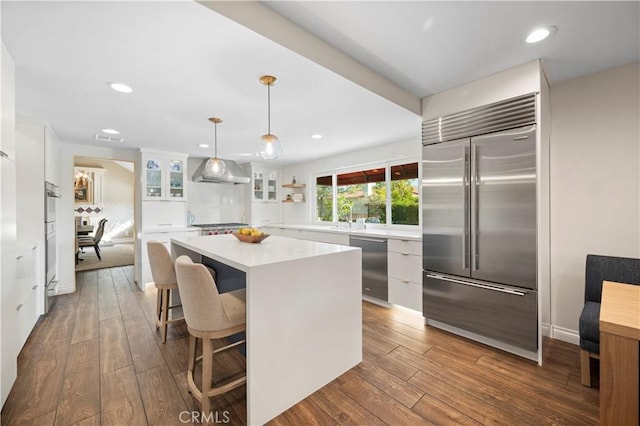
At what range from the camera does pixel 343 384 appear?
78.1 inches

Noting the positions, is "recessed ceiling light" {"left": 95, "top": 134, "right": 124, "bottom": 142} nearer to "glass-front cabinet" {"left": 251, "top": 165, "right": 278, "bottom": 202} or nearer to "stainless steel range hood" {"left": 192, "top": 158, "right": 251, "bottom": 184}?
"stainless steel range hood" {"left": 192, "top": 158, "right": 251, "bottom": 184}

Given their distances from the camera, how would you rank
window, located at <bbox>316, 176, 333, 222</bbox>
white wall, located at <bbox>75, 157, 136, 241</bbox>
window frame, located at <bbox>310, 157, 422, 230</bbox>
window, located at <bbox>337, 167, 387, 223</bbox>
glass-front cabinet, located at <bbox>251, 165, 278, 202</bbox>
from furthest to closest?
white wall, located at <bbox>75, 157, 136, 241</bbox>, glass-front cabinet, located at <bbox>251, 165, 278, 202</bbox>, window, located at <bbox>316, 176, 333, 222</bbox>, window, located at <bbox>337, 167, 387, 223</bbox>, window frame, located at <bbox>310, 157, 422, 230</bbox>

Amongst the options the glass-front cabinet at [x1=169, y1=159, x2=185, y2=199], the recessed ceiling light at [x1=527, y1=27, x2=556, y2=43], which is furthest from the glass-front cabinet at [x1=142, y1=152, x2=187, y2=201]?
the recessed ceiling light at [x1=527, y1=27, x2=556, y2=43]

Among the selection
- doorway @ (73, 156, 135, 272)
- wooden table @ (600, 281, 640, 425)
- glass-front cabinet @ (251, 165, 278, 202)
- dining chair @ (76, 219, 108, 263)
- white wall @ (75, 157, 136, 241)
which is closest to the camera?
wooden table @ (600, 281, 640, 425)

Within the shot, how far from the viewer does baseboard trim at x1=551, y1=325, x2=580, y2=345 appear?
2.52m

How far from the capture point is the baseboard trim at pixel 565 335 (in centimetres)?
252

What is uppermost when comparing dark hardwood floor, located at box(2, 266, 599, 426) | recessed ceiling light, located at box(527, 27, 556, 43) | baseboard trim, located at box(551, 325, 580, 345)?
recessed ceiling light, located at box(527, 27, 556, 43)

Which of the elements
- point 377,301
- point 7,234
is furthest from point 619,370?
point 7,234

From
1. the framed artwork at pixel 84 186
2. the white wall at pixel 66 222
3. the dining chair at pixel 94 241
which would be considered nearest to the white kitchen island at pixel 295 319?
the white wall at pixel 66 222

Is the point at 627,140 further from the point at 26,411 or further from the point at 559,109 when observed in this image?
the point at 26,411

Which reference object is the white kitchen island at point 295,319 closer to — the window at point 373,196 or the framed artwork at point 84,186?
the window at point 373,196

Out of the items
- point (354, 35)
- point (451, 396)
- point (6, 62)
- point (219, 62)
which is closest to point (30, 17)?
point (6, 62)

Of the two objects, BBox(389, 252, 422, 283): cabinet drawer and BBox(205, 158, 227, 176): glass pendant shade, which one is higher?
BBox(205, 158, 227, 176): glass pendant shade

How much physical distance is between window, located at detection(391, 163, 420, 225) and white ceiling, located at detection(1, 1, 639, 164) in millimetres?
1200
